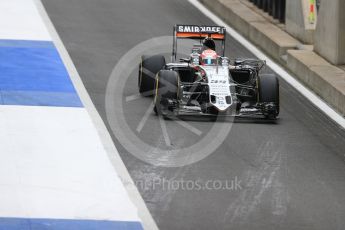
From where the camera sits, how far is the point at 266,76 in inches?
741

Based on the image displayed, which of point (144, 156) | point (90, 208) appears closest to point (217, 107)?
point (144, 156)

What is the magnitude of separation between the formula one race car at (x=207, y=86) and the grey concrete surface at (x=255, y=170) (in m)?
0.31

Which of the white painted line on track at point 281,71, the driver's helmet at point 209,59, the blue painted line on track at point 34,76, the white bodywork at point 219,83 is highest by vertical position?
the driver's helmet at point 209,59

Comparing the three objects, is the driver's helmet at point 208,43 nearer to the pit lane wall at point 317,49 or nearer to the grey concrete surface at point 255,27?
the pit lane wall at point 317,49

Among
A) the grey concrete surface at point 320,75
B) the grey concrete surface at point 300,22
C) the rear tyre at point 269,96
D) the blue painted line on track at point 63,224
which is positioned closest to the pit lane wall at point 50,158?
the blue painted line on track at point 63,224

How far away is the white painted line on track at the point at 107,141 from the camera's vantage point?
13.3 meters

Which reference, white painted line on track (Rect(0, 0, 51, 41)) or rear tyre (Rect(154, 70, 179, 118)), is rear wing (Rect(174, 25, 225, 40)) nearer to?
rear tyre (Rect(154, 70, 179, 118))

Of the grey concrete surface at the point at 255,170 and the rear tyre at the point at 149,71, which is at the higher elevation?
the rear tyre at the point at 149,71

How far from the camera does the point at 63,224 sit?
41.4 feet

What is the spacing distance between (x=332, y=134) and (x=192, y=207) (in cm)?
518

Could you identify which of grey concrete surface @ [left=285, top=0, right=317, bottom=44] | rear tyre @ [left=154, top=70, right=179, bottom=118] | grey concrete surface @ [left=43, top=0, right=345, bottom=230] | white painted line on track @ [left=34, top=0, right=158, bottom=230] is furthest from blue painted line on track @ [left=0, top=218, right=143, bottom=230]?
grey concrete surface @ [left=285, top=0, right=317, bottom=44]

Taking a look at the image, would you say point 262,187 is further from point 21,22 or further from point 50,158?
point 21,22

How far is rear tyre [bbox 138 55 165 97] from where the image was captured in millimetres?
19719

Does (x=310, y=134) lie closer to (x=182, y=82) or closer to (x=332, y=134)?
(x=332, y=134)
